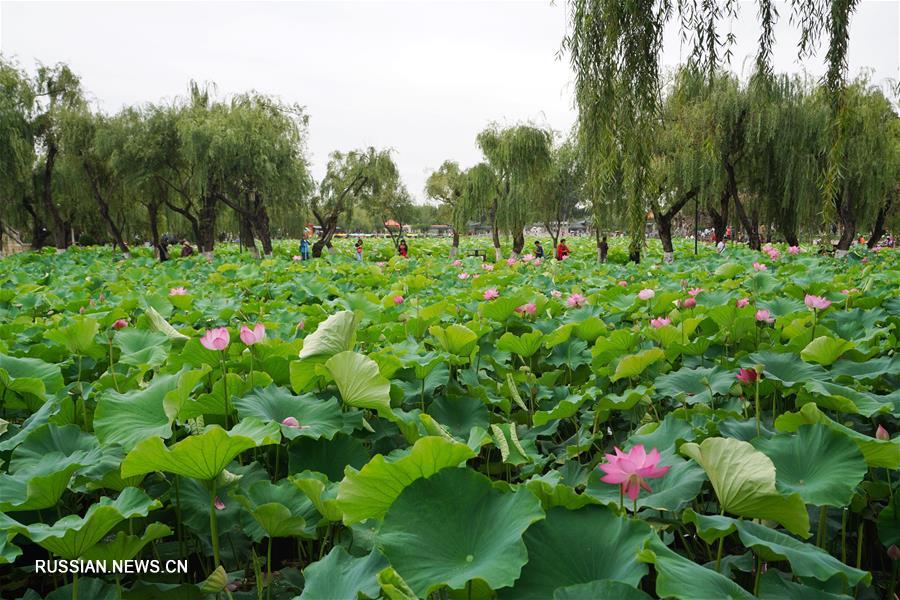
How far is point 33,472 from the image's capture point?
3.83 feet

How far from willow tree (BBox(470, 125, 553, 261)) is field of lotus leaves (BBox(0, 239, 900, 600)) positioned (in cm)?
1238

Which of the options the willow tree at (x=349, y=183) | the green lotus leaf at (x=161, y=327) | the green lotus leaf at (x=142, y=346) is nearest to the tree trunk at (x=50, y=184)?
the willow tree at (x=349, y=183)

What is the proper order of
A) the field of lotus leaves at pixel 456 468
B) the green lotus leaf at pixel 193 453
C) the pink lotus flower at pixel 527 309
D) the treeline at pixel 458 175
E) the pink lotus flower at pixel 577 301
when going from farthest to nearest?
the treeline at pixel 458 175 → the pink lotus flower at pixel 577 301 → the pink lotus flower at pixel 527 309 → the green lotus leaf at pixel 193 453 → the field of lotus leaves at pixel 456 468

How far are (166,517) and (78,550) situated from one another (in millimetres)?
291

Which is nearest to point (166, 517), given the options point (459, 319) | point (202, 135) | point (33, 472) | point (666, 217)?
point (33, 472)

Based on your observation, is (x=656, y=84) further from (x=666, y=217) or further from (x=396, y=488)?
(x=666, y=217)

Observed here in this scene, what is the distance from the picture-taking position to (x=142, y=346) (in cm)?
201

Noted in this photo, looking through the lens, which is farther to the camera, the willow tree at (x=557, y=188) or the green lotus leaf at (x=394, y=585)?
the willow tree at (x=557, y=188)

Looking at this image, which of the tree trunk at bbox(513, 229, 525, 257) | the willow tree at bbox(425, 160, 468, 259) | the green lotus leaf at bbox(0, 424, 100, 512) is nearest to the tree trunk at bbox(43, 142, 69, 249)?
the willow tree at bbox(425, 160, 468, 259)

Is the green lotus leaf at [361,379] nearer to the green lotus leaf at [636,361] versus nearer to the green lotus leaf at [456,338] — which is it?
the green lotus leaf at [456,338]

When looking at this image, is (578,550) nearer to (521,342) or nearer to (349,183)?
(521,342)

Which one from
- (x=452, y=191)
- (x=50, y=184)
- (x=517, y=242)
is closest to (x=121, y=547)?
(x=517, y=242)

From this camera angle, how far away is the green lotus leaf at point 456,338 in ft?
6.08

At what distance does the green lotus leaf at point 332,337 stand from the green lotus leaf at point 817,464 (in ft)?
3.11
